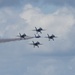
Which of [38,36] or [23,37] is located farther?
[23,37]

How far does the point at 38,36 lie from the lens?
152 meters

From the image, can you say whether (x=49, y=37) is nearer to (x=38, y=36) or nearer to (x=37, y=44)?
(x=37, y=44)

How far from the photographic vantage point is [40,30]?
175750mm

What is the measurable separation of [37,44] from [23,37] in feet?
23.8

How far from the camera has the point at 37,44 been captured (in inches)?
6905

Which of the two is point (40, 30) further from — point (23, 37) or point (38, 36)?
point (38, 36)

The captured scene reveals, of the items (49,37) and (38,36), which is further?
(49,37)

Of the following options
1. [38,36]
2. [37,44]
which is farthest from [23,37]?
[38,36]

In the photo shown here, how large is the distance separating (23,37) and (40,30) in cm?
846

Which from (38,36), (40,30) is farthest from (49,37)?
(38,36)

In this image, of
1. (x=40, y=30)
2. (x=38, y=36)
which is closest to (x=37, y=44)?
(x=40, y=30)

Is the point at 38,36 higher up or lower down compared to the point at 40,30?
lower down

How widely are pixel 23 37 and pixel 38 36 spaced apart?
21.6 metres

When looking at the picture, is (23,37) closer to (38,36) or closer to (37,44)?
(37,44)
